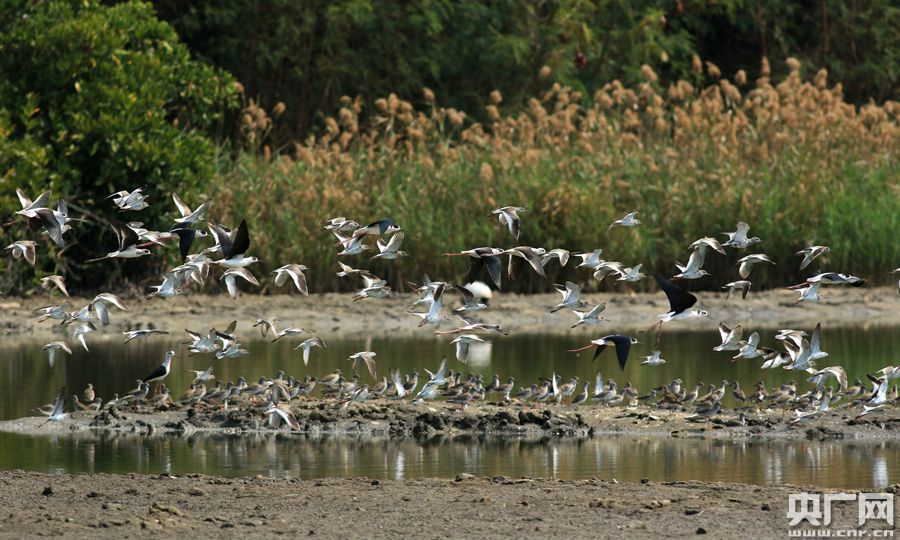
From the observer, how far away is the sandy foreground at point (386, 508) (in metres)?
9.38

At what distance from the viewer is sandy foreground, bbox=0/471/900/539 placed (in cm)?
938

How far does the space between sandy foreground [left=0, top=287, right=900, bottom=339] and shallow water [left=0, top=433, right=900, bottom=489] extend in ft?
29.4

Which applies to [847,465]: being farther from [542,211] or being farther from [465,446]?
[542,211]

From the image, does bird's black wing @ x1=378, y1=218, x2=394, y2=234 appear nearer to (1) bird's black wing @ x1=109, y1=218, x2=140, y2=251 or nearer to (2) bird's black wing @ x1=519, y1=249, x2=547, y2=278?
(2) bird's black wing @ x1=519, y1=249, x2=547, y2=278

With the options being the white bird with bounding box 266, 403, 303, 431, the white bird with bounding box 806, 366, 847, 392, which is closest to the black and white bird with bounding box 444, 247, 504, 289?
the white bird with bounding box 266, 403, 303, 431

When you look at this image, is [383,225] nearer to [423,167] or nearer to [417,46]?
[423,167]

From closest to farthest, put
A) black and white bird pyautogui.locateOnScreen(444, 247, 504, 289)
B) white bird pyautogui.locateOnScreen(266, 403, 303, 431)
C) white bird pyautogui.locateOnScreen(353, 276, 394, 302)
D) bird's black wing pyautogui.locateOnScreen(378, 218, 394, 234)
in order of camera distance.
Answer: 1. black and white bird pyautogui.locateOnScreen(444, 247, 504, 289)
2. bird's black wing pyautogui.locateOnScreen(378, 218, 394, 234)
3. white bird pyautogui.locateOnScreen(266, 403, 303, 431)
4. white bird pyautogui.locateOnScreen(353, 276, 394, 302)

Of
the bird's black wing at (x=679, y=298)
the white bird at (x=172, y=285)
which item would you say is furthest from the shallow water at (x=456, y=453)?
the white bird at (x=172, y=285)

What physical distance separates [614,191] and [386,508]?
643 inches

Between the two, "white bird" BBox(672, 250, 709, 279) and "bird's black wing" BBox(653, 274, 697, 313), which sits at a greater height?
"white bird" BBox(672, 250, 709, 279)

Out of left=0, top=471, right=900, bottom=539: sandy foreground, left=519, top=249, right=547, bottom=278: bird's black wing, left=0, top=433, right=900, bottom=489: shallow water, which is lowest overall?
left=0, top=471, right=900, bottom=539: sandy foreground

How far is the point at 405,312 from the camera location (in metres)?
24.4

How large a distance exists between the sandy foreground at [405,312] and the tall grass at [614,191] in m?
0.53

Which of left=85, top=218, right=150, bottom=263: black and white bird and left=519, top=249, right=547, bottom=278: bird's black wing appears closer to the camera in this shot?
left=519, top=249, right=547, bottom=278: bird's black wing
